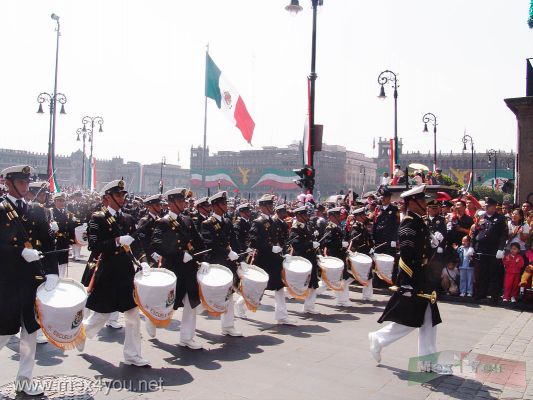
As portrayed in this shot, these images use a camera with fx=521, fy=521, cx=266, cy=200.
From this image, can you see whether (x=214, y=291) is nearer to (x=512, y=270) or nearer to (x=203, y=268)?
(x=203, y=268)

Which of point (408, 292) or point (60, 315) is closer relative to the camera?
point (60, 315)

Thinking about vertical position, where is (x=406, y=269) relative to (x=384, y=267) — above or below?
above

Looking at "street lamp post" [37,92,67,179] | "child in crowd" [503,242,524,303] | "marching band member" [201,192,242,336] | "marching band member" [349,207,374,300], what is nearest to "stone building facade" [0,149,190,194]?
"street lamp post" [37,92,67,179]

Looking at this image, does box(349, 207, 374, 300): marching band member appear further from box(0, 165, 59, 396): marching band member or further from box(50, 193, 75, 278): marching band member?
box(0, 165, 59, 396): marching band member

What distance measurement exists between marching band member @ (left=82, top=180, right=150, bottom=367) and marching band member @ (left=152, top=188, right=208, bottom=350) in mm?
545

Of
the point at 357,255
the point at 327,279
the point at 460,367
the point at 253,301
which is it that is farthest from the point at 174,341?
the point at 357,255

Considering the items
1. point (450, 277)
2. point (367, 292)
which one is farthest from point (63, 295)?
point (450, 277)

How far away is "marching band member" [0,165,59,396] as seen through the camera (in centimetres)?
512

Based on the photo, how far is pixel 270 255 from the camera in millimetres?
8883

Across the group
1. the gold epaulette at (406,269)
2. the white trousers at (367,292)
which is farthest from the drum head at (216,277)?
the white trousers at (367,292)

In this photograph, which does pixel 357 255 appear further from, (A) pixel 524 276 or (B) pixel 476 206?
(B) pixel 476 206

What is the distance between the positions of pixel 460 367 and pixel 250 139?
40.3 feet

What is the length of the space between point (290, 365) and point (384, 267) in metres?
4.55

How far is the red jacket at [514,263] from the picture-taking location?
33.8 ft
